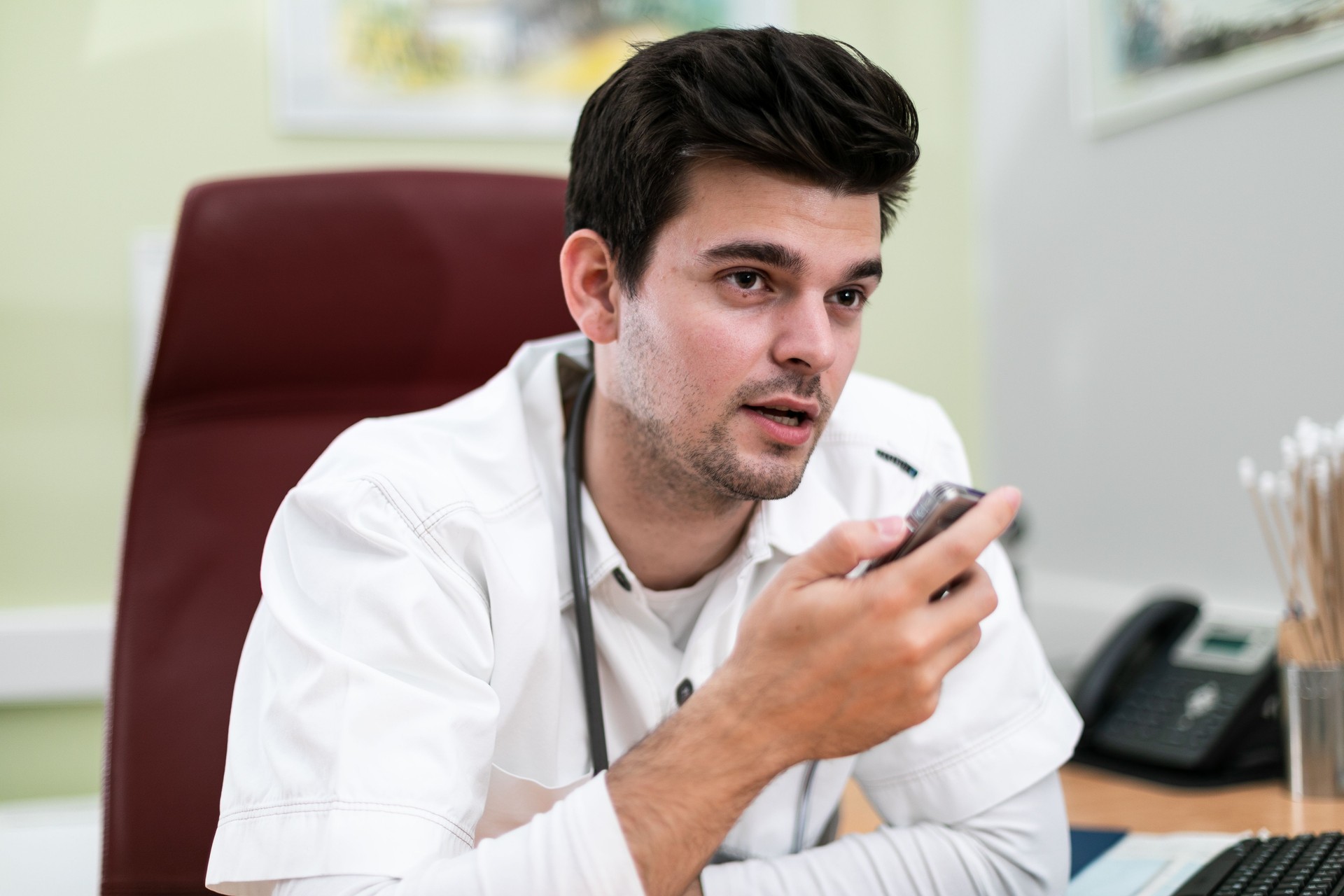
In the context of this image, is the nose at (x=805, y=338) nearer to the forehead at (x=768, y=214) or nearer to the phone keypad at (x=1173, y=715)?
the forehead at (x=768, y=214)

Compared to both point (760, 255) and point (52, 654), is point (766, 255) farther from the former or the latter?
point (52, 654)

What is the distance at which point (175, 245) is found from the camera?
46.9 inches

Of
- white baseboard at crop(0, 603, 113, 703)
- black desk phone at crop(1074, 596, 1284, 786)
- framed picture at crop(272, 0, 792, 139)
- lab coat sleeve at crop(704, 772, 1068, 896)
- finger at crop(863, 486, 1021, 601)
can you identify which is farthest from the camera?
framed picture at crop(272, 0, 792, 139)

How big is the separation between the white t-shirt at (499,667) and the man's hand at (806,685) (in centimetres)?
4

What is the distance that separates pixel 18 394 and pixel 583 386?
3.41ft

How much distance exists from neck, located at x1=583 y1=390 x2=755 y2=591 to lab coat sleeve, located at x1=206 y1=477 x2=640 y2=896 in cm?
22

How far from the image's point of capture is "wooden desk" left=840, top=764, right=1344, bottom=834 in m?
1.15

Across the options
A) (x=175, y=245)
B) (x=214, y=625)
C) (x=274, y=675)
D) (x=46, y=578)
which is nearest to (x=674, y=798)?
(x=274, y=675)

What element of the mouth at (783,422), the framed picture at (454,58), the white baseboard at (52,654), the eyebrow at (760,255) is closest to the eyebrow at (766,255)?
the eyebrow at (760,255)

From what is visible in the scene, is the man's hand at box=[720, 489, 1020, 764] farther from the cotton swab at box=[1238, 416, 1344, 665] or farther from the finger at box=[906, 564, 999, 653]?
the cotton swab at box=[1238, 416, 1344, 665]

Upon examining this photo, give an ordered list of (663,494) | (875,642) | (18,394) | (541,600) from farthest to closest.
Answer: (18,394) → (663,494) → (541,600) → (875,642)

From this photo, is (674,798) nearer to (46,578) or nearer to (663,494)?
(663,494)

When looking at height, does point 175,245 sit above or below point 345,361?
above

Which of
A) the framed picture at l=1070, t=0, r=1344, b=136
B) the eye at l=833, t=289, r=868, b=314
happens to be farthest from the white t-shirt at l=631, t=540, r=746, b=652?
the framed picture at l=1070, t=0, r=1344, b=136
